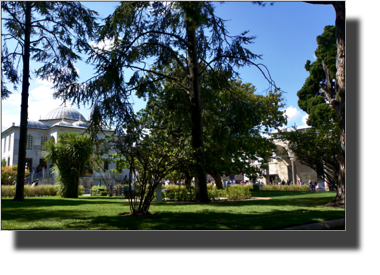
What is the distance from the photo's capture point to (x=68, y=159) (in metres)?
17.0

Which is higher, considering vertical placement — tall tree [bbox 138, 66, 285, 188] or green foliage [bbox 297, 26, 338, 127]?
green foliage [bbox 297, 26, 338, 127]

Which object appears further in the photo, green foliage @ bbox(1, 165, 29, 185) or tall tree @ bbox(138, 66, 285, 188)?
green foliage @ bbox(1, 165, 29, 185)

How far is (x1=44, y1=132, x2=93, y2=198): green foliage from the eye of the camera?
16828mm

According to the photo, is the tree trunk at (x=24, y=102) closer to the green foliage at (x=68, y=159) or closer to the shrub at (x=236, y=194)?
the green foliage at (x=68, y=159)

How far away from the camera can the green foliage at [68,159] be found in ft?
55.2

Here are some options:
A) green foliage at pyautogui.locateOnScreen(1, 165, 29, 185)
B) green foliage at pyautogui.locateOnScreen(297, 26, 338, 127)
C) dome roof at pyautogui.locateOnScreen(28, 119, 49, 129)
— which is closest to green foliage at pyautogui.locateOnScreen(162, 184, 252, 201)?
green foliage at pyautogui.locateOnScreen(297, 26, 338, 127)

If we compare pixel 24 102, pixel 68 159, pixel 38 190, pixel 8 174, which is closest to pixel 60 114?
pixel 8 174

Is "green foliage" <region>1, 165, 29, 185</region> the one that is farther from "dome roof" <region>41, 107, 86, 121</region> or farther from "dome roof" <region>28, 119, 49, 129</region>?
"dome roof" <region>41, 107, 86, 121</region>

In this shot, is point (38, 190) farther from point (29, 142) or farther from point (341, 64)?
point (341, 64)

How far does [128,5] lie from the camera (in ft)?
29.8
